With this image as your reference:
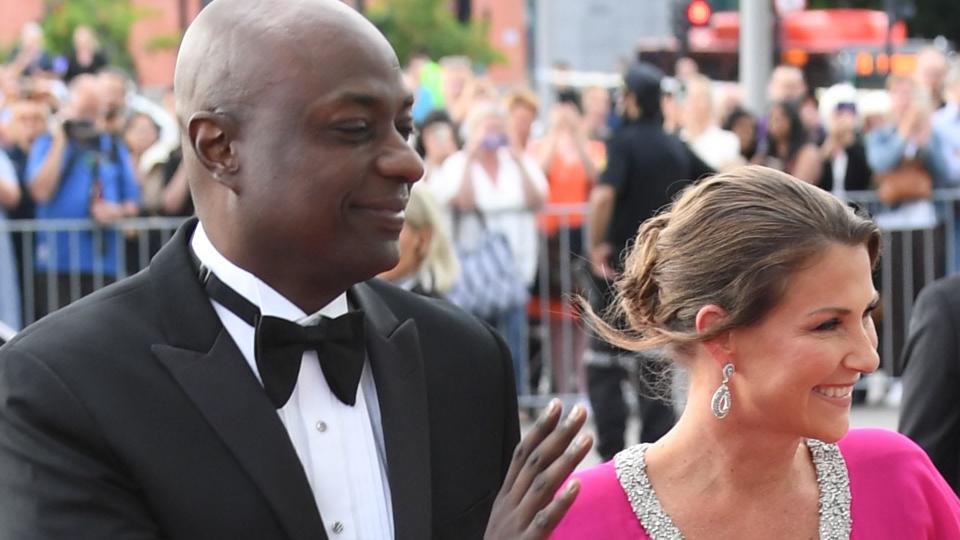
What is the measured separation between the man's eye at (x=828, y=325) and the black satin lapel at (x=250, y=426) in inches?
38.4

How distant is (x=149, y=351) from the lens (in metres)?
2.26

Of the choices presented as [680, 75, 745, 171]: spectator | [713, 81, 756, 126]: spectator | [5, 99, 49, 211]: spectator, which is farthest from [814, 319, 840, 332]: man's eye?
[713, 81, 756, 126]: spectator

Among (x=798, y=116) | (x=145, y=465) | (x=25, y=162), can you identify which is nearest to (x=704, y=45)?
(x=798, y=116)

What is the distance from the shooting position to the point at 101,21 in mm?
32812

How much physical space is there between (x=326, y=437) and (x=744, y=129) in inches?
364

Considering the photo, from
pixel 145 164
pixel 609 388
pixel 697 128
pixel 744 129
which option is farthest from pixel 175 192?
pixel 744 129

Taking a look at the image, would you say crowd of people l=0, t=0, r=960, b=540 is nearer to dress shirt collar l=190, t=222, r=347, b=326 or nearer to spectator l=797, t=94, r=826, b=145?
dress shirt collar l=190, t=222, r=347, b=326

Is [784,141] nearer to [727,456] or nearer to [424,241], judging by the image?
[424,241]

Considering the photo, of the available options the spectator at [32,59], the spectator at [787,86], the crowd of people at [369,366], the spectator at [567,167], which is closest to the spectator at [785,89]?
the spectator at [787,86]

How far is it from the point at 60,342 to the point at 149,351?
0.40 feet

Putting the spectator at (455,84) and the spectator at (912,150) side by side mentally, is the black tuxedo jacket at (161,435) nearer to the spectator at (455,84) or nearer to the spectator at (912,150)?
the spectator at (912,150)

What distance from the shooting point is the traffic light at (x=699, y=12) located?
18266mm

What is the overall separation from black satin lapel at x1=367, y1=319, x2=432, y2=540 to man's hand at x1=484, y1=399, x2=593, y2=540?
0.47 ft

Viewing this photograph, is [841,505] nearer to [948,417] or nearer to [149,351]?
[948,417]
